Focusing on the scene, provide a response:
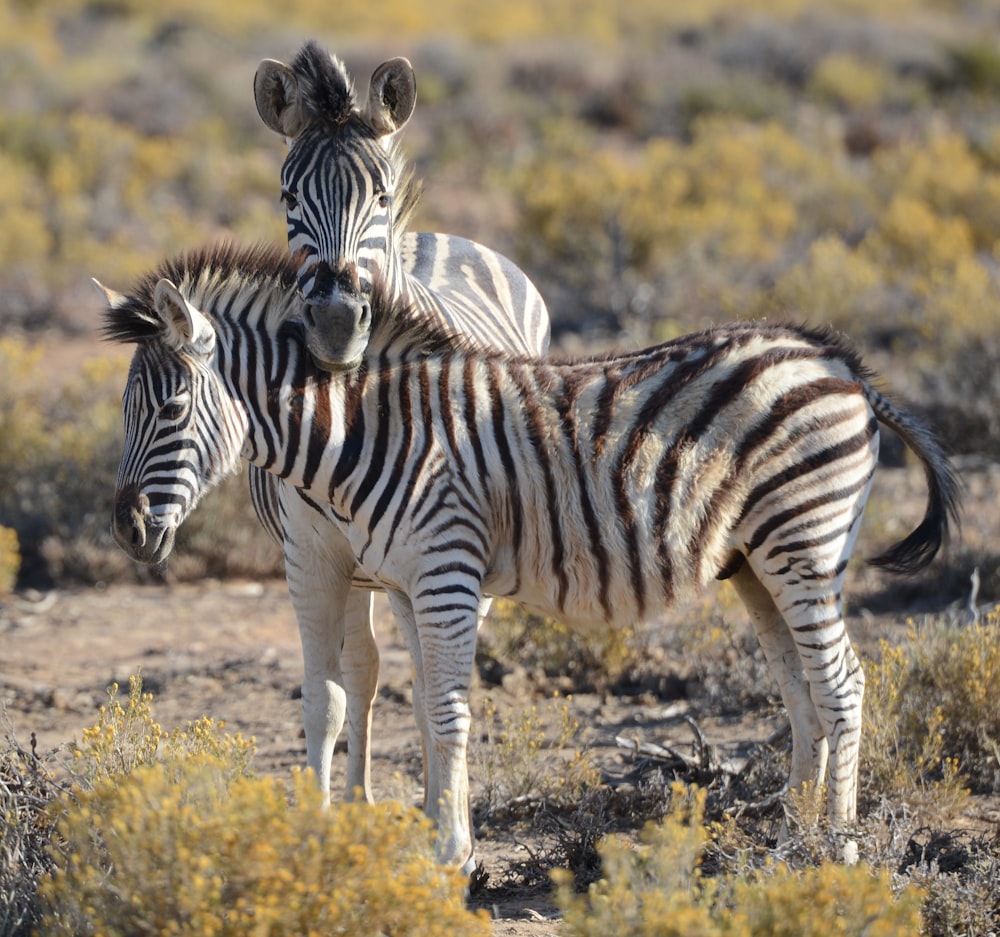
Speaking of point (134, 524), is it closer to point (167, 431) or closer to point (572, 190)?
point (167, 431)

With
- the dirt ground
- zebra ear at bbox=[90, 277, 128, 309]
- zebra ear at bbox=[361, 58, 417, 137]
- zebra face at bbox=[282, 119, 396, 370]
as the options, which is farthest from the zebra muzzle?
zebra ear at bbox=[361, 58, 417, 137]

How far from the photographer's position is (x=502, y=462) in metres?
4.84

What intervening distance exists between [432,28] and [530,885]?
34385 mm

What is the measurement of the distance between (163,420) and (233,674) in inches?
133

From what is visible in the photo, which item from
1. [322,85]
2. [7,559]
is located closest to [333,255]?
[322,85]

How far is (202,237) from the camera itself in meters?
16.6

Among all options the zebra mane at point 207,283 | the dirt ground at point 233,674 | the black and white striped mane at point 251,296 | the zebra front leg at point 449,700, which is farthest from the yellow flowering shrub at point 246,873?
the black and white striped mane at point 251,296

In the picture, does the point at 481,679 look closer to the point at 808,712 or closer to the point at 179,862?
the point at 808,712

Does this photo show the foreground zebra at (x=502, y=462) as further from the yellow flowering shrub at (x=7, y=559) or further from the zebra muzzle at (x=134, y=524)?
the yellow flowering shrub at (x=7, y=559)

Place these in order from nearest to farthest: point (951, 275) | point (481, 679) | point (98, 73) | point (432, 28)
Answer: point (481, 679) → point (951, 275) → point (98, 73) → point (432, 28)

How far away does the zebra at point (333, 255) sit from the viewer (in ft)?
17.4

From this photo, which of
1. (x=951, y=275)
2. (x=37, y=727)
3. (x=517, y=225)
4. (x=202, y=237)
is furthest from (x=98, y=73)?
(x=37, y=727)

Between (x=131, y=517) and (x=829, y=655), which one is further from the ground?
(x=131, y=517)

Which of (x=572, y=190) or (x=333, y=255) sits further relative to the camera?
(x=572, y=190)
